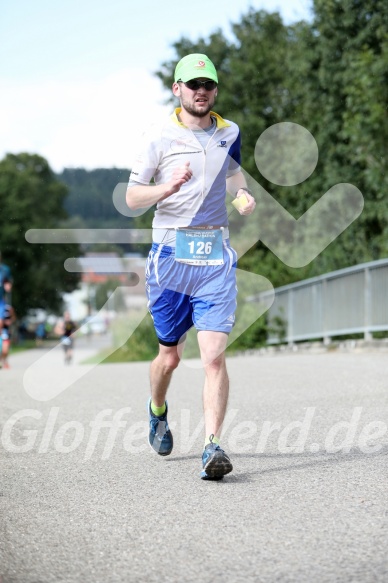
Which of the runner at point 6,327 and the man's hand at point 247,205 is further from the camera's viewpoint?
the runner at point 6,327

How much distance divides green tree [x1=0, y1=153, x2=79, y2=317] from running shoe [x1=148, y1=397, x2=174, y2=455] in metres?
55.4

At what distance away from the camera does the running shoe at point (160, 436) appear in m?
6.24

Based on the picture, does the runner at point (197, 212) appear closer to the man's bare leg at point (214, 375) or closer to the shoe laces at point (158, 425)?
the man's bare leg at point (214, 375)

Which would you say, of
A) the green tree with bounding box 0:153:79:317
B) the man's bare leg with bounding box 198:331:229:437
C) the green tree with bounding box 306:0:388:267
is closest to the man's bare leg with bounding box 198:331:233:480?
the man's bare leg with bounding box 198:331:229:437

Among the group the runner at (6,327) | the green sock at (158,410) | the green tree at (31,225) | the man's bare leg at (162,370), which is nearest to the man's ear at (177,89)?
the man's bare leg at (162,370)

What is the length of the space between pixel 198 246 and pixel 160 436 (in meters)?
1.14

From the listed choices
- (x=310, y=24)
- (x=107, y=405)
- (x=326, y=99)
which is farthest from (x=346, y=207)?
(x=107, y=405)

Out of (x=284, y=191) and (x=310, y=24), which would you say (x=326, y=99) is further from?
(x=284, y=191)

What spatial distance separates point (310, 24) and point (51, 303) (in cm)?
4423

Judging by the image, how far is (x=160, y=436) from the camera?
628 cm

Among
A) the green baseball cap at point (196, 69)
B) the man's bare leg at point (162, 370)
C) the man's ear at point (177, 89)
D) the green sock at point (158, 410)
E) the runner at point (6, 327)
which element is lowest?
the runner at point (6, 327)

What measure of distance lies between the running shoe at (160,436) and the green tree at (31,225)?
55.4 m

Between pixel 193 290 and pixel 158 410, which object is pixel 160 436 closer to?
pixel 158 410

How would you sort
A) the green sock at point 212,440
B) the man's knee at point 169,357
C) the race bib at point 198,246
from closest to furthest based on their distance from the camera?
the green sock at point 212,440
the race bib at point 198,246
the man's knee at point 169,357
